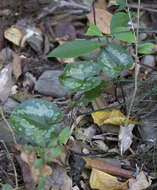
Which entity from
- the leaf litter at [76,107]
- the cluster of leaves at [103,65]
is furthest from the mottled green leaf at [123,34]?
the leaf litter at [76,107]

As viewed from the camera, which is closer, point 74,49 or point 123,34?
point 74,49

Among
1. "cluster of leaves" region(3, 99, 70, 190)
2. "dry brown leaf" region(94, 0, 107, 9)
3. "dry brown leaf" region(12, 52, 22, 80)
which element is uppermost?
"dry brown leaf" region(94, 0, 107, 9)

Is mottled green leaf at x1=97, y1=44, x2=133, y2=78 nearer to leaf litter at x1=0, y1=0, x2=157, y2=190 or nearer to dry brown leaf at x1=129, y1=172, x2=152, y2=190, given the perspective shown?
leaf litter at x1=0, y1=0, x2=157, y2=190

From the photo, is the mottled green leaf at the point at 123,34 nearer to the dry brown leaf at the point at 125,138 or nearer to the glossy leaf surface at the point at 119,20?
the glossy leaf surface at the point at 119,20

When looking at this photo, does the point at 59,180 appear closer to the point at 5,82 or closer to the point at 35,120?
the point at 35,120

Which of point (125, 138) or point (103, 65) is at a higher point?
point (103, 65)

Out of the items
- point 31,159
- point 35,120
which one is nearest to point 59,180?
point 31,159

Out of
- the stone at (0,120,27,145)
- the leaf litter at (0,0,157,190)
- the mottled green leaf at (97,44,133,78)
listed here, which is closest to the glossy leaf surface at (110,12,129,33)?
the mottled green leaf at (97,44,133,78)
